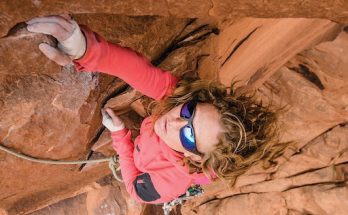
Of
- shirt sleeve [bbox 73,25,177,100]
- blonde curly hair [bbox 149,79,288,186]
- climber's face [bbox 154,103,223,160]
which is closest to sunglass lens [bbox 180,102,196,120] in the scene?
climber's face [bbox 154,103,223,160]

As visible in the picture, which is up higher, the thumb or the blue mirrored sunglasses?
the thumb

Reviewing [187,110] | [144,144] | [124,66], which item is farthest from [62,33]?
[144,144]

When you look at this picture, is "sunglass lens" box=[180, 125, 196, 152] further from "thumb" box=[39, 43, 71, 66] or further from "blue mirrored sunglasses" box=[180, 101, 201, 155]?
"thumb" box=[39, 43, 71, 66]

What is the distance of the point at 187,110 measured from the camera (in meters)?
2.55

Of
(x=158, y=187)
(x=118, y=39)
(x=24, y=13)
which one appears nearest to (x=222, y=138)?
(x=158, y=187)

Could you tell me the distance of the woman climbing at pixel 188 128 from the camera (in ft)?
8.12

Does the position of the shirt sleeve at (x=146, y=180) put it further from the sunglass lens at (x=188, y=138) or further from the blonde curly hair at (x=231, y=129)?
the sunglass lens at (x=188, y=138)

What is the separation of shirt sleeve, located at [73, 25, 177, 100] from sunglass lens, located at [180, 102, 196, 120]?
273 millimetres

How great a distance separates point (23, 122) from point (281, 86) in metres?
2.47

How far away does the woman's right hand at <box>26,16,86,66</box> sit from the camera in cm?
190

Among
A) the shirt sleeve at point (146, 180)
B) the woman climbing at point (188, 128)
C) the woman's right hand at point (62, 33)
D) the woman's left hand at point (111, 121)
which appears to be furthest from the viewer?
the woman's left hand at point (111, 121)

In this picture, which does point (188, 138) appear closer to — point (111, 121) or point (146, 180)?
point (146, 180)

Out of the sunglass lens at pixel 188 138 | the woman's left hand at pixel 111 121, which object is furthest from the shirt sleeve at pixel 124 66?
the woman's left hand at pixel 111 121

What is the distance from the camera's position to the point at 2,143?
113 inches
